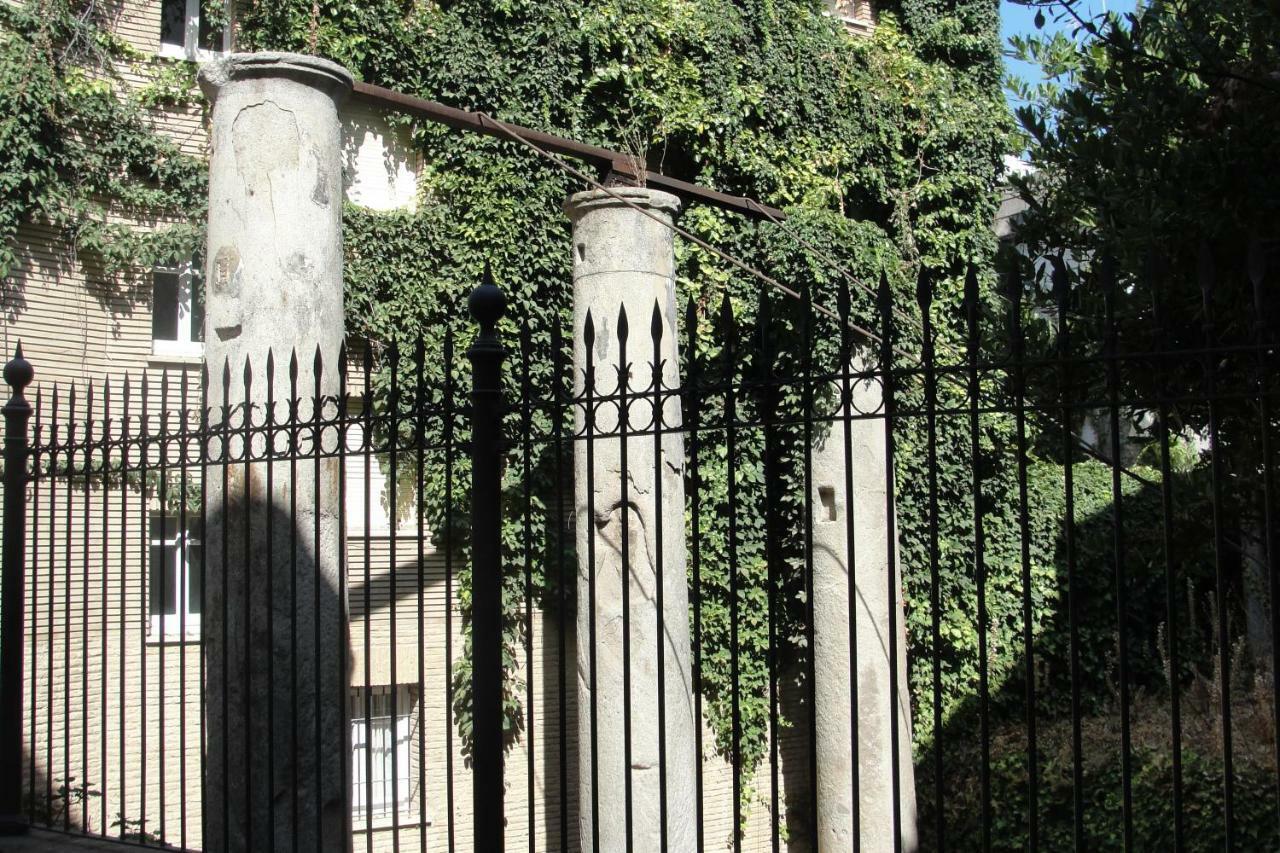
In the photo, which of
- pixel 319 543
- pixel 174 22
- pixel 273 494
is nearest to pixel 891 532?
pixel 319 543

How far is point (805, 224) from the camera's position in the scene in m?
12.1

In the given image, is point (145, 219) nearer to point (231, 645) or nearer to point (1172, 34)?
point (231, 645)

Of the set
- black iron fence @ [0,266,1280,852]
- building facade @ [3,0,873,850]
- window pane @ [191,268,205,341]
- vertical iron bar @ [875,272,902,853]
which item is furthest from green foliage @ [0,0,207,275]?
vertical iron bar @ [875,272,902,853]

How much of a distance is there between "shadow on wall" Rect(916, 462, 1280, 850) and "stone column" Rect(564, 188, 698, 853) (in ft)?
5.53

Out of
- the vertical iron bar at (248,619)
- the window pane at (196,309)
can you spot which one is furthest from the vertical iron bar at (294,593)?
the window pane at (196,309)

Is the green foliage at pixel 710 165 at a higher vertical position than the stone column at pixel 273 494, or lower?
higher

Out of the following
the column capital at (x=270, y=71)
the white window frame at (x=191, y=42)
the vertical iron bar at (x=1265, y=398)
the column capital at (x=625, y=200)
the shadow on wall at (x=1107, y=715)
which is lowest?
the shadow on wall at (x=1107, y=715)

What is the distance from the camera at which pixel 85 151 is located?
10.1 metres

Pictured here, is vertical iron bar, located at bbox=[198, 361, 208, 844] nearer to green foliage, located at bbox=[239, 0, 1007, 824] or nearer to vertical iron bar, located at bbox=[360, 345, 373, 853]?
vertical iron bar, located at bbox=[360, 345, 373, 853]

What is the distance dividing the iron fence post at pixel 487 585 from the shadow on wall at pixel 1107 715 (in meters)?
2.66

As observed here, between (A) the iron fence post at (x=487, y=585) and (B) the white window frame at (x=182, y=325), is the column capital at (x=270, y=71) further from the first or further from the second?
(B) the white window frame at (x=182, y=325)

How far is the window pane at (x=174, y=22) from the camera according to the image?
10859 millimetres

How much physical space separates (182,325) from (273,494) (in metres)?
6.68

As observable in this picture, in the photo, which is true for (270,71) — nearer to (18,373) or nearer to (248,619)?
(18,373)
